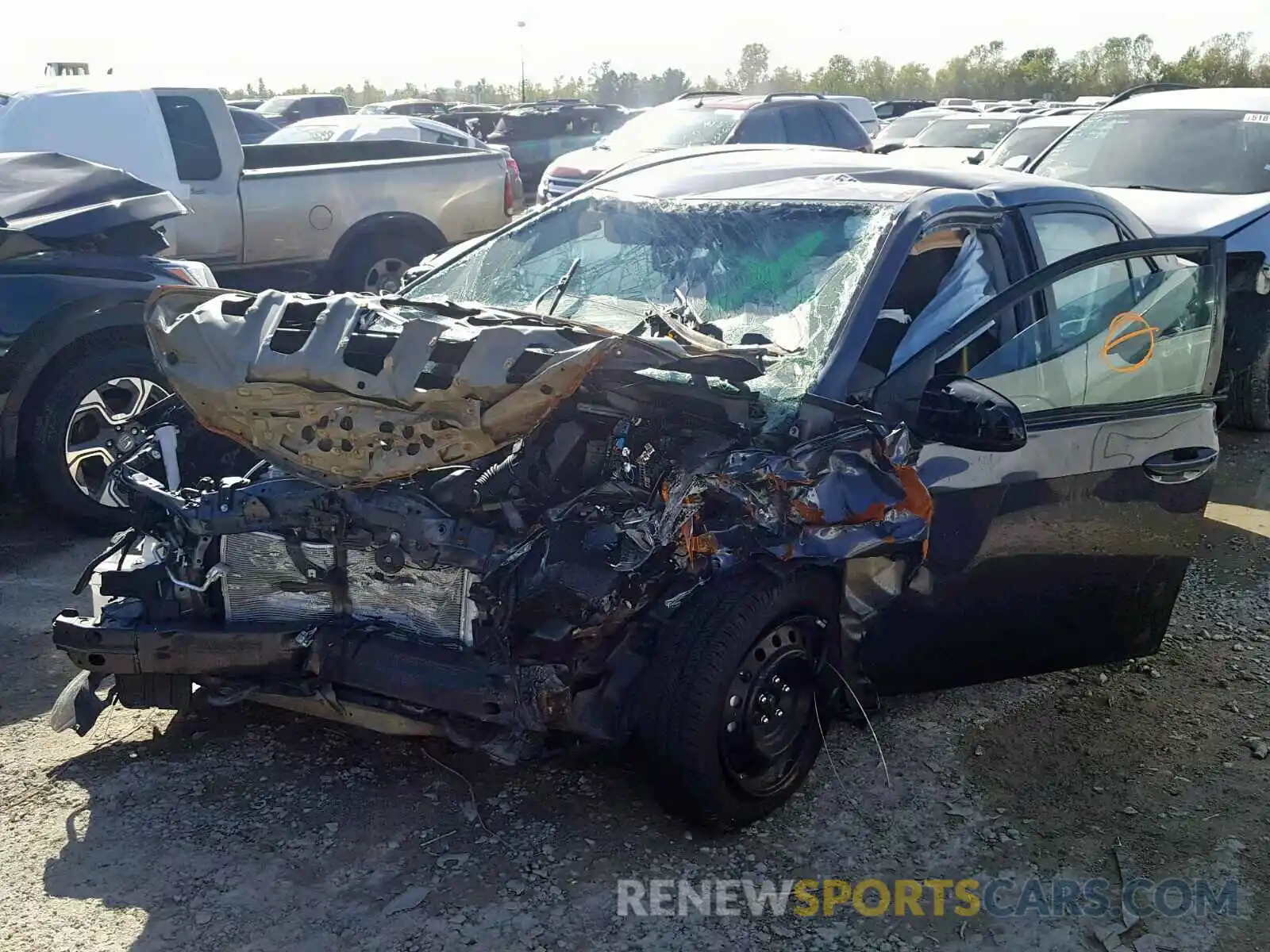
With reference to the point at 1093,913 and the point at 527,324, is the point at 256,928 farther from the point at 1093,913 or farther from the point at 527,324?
the point at 1093,913

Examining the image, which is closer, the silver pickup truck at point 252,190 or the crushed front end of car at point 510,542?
the crushed front end of car at point 510,542

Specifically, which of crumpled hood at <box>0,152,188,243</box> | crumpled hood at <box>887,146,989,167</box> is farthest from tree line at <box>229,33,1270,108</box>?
crumpled hood at <box>0,152,188,243</box>

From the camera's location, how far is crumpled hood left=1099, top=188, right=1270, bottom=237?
292 inches

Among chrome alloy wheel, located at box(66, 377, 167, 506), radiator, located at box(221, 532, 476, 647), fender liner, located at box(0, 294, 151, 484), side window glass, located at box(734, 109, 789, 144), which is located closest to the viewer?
radiator, located at box(221, 532, 476, 647)

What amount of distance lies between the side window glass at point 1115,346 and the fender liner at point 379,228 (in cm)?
654

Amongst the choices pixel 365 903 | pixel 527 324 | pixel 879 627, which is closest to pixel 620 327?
pixel 527 324

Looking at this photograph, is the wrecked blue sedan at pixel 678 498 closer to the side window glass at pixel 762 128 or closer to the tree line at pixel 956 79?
the side window glass at pixel 762 128

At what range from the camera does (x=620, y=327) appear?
3.87m

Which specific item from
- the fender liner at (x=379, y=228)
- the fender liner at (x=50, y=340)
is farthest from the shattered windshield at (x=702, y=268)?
the fender liner at (x=379, y=228)

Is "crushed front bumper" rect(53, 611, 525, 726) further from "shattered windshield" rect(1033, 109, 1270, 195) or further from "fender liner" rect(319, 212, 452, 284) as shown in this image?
"shattered windshield" rect(1033, 109, 1270, 195)

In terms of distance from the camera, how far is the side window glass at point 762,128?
12.5 m

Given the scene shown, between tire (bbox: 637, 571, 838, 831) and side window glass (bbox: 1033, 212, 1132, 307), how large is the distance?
4.57 ft

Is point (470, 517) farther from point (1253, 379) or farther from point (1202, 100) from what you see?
point (1202, 100)

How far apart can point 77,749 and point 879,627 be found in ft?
8.31
